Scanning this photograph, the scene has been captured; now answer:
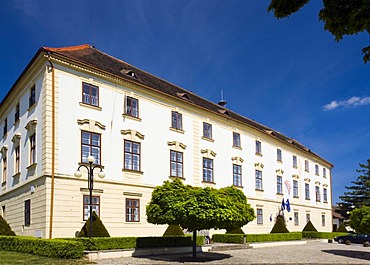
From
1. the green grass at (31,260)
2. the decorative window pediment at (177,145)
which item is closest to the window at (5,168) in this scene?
the green grass at (31,260)

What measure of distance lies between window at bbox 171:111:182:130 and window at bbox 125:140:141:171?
3.78 meters

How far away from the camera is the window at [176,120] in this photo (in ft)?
88.1

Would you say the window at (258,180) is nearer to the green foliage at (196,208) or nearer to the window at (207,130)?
the window at (207,130)

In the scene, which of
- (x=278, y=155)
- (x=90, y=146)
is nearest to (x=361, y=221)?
(x=90, y=146)

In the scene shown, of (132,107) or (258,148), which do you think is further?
(258,148)

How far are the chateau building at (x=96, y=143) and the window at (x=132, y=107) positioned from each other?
6 cm

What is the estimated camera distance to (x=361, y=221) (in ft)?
72.6

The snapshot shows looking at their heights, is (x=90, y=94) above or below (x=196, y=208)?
above

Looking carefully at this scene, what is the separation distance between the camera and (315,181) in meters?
46.9

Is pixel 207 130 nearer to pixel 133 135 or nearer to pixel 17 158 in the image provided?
pixel 133 135

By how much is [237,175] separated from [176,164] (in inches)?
305

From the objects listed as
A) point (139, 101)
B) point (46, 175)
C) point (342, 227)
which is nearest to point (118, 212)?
point (46, 175)

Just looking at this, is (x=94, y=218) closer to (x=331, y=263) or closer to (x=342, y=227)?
(x=331, y=263)

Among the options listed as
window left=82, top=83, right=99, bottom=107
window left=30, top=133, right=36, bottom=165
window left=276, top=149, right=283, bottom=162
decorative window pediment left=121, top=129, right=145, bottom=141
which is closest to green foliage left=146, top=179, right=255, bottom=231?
decorative window pediment left=121, top=129, right=145, bottom=141
